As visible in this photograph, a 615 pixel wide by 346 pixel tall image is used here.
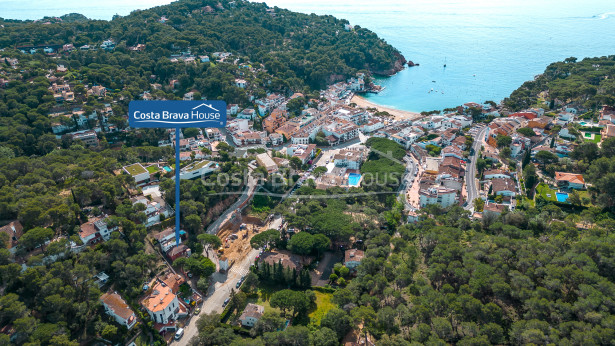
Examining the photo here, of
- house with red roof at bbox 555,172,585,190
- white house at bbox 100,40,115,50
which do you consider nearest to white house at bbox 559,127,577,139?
house with red roof at bbox 555,172,585,190

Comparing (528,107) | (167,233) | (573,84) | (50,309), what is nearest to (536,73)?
(573,84)

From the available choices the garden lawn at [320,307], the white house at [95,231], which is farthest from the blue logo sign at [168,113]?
the garden lawn at [320,307]

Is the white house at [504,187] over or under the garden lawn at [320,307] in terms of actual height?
over

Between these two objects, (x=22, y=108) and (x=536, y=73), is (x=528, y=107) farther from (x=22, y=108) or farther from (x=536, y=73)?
(x=22, y=108)

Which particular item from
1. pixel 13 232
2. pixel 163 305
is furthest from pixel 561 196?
pixel 13 232

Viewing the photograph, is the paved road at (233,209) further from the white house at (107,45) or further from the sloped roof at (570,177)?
the white house at (107,45)

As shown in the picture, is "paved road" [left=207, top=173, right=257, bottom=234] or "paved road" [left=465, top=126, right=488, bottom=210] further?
"paved road" [left=465, top=126, right=488, bottom=210]

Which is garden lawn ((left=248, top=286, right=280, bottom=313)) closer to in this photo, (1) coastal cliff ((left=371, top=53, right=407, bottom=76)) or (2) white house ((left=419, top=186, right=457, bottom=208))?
(2) white house ((left=419, top=186, right=457, bottom=208))
